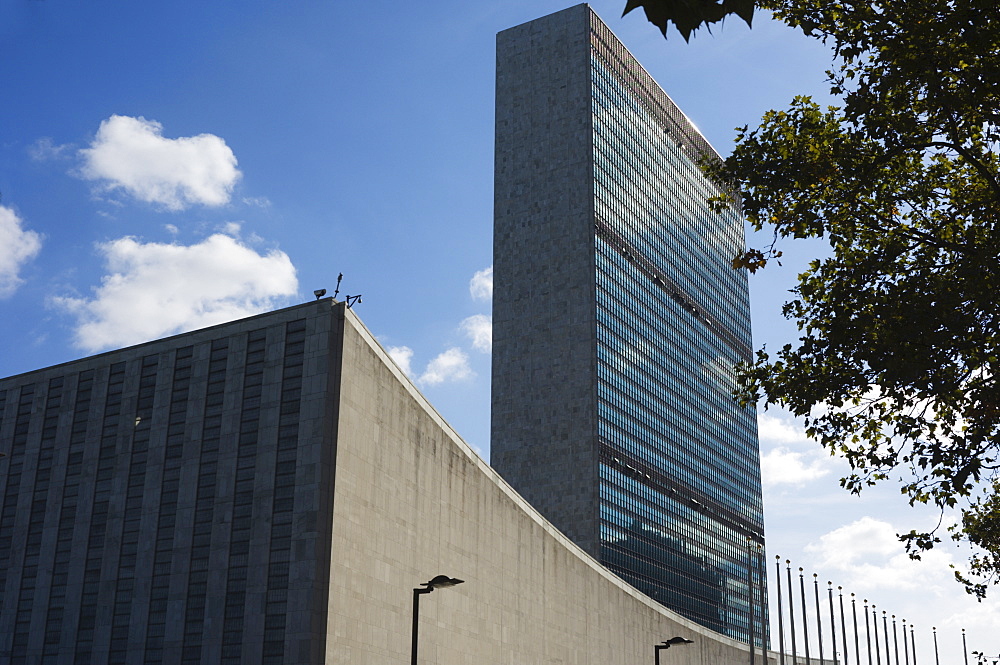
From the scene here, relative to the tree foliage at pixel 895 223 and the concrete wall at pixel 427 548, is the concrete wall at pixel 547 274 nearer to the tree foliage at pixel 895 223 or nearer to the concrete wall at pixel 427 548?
the concrete wall at pixel 427 548

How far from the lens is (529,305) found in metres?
146

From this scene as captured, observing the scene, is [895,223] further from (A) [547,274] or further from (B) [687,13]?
(A) [547,274]

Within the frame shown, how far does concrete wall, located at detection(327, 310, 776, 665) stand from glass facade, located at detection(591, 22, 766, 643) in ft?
229

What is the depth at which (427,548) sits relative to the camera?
5128cm

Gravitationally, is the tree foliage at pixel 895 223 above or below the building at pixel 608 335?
below

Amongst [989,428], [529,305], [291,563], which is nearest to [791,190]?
[989,428]

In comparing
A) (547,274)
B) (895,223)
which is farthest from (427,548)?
(547,274)

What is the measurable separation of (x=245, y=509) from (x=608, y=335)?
3872 inches

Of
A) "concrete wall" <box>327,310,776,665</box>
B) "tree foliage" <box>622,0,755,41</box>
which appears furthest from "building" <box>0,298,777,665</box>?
"tree foliage" <box>622,0,755,41</box>

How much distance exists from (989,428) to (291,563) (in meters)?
32.4

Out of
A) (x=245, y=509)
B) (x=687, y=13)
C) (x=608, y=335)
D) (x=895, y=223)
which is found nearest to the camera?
(x=687, y=13)

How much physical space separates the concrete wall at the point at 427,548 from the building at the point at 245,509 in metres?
0.12

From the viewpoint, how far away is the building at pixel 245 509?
45.7 meters

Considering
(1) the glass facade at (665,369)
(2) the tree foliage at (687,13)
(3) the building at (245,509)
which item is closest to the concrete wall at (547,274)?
(1) the glass facade at (665,369)
